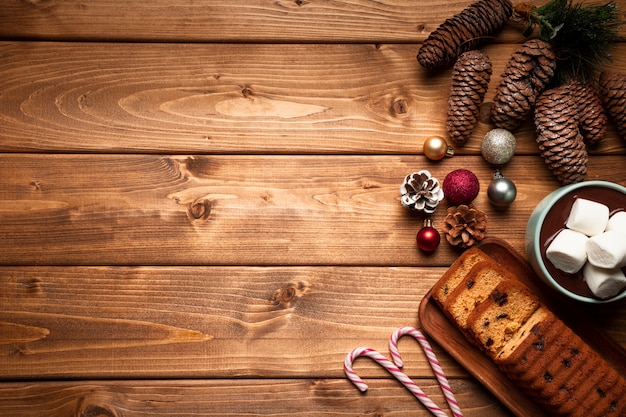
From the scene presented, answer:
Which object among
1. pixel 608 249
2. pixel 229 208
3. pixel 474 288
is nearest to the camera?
pixel 608 249

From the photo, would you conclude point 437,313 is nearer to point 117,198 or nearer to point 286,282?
point 286,282

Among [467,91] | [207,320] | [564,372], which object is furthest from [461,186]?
[207,320]

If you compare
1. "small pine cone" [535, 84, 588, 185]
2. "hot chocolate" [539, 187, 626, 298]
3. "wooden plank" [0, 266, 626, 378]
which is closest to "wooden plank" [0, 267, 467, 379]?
"wooden plank" [0, 266, 626, 378]

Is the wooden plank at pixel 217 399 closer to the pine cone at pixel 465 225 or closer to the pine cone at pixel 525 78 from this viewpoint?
the pine cone at pixel 465 225

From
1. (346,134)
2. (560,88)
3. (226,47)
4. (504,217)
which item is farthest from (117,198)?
(560,88)

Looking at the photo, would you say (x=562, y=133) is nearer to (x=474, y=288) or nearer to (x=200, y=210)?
(x=474, y=288)

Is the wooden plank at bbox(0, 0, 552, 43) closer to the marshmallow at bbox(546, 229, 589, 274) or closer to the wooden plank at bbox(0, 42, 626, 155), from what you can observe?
the wooden plank at bbox(0, 42, 626, 155)

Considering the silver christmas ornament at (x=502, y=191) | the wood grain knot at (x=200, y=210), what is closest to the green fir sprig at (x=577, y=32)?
the silver christmas ornament at (x=502, y=191)
